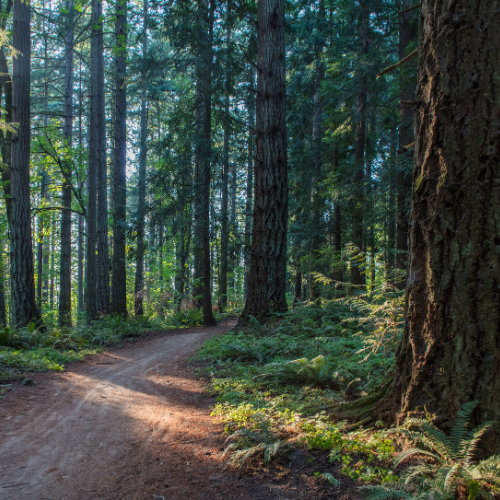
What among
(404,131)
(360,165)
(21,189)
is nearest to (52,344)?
(21,189)

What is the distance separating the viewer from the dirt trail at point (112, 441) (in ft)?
9.61

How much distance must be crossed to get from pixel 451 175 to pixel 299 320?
19.9ft

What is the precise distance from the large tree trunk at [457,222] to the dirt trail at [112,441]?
64.0 inches

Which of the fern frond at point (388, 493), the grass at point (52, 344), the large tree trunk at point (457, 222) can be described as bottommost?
the grass at point (52, 344)

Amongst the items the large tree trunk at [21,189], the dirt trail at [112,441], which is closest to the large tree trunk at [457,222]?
the dirt trail at [112,441]

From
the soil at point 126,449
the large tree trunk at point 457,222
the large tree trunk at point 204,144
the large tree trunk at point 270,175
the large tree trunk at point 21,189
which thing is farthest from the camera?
the large tree trunk at point 204,144

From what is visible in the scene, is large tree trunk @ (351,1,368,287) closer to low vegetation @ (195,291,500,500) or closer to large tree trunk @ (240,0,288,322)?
large tree trunk @ (240,0,288,322)

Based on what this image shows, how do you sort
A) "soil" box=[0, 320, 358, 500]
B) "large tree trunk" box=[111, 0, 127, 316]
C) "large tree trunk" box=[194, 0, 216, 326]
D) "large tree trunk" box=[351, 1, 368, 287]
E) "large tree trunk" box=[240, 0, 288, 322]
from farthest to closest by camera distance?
"large tree trunk" box=[111, 0, 127, 316], "large tree trunk" box=[194, 0, 216, 326], "large tree trunk" box=[351, 1, 368, 287], "large tree trunk" box=[240, 0, 288, 322], "soil" box=[0, 320, 358, 500]

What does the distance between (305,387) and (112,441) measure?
7.49 feet

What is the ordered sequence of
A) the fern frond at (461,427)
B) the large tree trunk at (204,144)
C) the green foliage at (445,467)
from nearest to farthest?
1. the green foliage at (445,467)
2. the fern frond at (461,427)
3. the large tree trunk at (204,144)

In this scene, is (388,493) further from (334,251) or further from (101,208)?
(101,208)

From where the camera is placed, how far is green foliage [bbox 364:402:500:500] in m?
2.17

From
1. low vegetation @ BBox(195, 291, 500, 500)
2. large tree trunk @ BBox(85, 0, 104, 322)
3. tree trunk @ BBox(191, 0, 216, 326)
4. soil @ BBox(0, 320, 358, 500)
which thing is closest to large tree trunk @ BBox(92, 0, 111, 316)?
large tree trunk @ BBox(85, 0, 104, 322)

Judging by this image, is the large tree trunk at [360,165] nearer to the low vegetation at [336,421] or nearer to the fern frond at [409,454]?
the low vegetation at [336,421]
